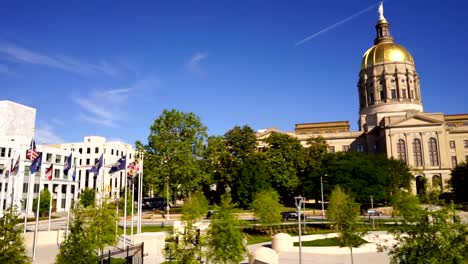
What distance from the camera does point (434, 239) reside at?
14.8 meters

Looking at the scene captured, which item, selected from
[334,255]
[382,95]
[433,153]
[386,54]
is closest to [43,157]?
[334,255]

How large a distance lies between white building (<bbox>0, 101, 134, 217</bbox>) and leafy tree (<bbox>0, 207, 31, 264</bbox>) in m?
37.8

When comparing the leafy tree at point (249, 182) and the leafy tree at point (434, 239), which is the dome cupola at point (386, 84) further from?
the leafy tree at point (434, 239)

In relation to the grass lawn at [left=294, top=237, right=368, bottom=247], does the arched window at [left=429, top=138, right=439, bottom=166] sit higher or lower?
higher

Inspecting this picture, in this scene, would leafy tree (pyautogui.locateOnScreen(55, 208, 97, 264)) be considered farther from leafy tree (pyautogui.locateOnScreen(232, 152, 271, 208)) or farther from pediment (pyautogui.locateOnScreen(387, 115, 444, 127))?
pediment (pyautogui.locateOnScreen(387, 115, 444, 127))

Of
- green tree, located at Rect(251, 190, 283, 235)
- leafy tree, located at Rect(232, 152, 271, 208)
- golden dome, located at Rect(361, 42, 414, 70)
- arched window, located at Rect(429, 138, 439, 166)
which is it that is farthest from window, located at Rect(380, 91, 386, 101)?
green tree, located at Rect(251, 190, 283, 235)

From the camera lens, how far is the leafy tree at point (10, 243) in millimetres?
19125

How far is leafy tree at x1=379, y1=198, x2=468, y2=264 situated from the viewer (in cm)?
1421

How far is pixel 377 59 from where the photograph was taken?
12350cm

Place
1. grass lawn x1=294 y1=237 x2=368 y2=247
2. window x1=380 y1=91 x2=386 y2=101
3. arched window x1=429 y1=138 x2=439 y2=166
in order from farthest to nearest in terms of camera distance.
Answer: window x1=380 y1=91 x2=386 y2=101 < arched window x1=429 y1=138 x2=439 y2=166 < grass lawn x1=294 y1=237 x2=368 y2=247

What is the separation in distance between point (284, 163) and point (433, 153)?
45123mm

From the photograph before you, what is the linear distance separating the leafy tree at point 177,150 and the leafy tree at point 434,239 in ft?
160

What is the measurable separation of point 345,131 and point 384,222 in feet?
245

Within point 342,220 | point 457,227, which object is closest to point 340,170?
point 342,220
